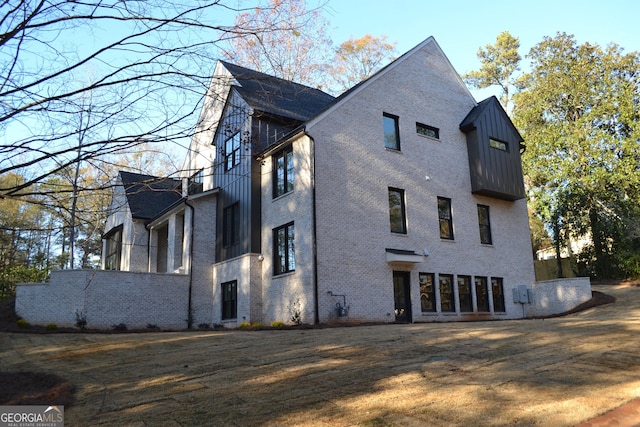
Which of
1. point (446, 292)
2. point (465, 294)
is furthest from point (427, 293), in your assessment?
point (465, 294)

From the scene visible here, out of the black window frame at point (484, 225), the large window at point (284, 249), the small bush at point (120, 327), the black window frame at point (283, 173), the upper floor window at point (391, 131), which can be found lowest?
the small bush at point (120, 327)

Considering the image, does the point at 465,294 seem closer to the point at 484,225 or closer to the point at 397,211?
the point at 484,225

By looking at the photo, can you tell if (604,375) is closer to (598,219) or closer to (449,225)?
(449,225)

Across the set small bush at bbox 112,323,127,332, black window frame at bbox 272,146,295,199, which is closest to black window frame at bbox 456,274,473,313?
black window frame at bbox 272,146,295,199

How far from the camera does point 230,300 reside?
18625mm

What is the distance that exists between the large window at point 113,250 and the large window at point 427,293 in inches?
659

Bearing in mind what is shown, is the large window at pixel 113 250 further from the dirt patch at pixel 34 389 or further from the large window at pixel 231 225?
the dirt patch at pixel 34 389

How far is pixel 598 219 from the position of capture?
28.0 metres

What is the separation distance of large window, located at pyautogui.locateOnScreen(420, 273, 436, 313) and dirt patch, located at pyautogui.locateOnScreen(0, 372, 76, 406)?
1254cm

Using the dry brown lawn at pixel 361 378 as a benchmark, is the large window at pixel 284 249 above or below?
above

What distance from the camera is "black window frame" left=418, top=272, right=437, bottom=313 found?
17.3 meters

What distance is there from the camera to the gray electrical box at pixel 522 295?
2028 centimetres

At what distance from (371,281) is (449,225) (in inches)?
196

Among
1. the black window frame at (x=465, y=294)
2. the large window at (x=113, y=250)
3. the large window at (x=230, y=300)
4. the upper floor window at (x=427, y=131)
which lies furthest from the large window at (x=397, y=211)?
the large window at (x=113, y=250)
